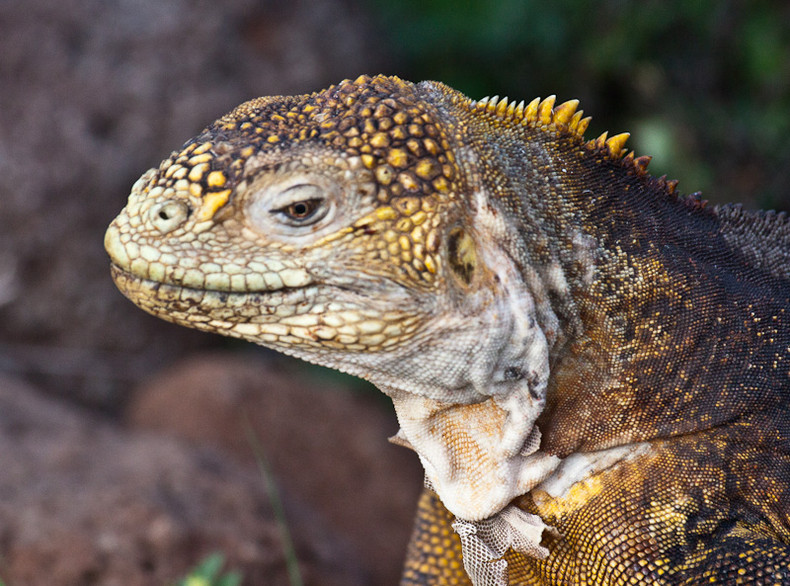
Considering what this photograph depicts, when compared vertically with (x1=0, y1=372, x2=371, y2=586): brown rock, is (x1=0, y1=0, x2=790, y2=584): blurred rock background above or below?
above

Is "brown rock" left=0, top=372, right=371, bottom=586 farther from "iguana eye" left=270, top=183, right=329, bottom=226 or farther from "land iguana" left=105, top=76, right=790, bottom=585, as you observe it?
"iguana eye" left=270, top=183, right=329, bottom=226

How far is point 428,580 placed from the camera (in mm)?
3035

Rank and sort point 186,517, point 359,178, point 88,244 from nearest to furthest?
point 359,178 < point 186,517 < point 88,244

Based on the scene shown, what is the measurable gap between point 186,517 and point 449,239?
2.21 metres

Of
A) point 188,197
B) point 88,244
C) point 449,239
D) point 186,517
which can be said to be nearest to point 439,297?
point 449,239

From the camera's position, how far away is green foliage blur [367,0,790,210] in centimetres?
627

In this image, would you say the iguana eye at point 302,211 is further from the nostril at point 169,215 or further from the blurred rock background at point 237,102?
the blurred rock background at point 237,102

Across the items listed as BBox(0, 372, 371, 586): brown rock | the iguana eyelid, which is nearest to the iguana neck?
the iguana eyelid

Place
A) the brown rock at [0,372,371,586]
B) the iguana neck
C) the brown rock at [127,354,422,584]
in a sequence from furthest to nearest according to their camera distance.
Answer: the brown rock at [127,354,422,584] → the brown rock at [0,372,371,586] → the iguana neck

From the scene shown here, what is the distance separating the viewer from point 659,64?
6.64 metres

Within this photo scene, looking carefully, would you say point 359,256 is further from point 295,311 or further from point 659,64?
Result: point 659,64

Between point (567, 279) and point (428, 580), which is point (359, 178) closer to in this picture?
point (567, 279)

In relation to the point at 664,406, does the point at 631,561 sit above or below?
below

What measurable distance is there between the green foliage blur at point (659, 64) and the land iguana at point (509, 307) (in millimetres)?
3885
